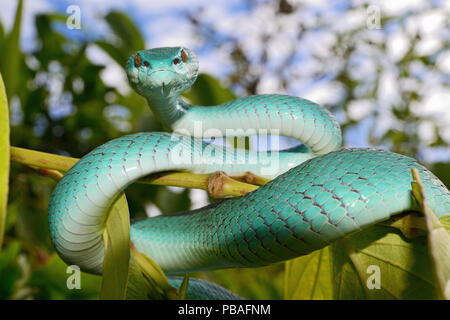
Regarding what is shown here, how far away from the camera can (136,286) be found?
1013 millimetres

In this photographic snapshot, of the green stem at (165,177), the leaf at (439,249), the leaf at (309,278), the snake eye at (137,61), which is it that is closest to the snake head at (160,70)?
the snake eye at (137,61)

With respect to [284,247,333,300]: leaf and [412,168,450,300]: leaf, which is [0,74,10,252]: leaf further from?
[284,247,333,300]: leaf

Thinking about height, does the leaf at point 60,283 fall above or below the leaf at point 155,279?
below

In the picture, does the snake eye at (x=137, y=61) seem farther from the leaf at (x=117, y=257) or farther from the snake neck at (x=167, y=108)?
the leaf at (x=117, y=257)

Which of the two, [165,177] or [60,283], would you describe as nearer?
[165,177]

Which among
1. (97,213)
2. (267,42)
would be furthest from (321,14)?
(97,213)

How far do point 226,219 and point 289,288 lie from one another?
0.44 metres

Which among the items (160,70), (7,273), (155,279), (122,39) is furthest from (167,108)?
(122,39)

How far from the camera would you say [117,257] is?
0.92 m

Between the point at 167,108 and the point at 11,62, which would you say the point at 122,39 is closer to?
the point at 11,62

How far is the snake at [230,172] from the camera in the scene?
88 centimetres

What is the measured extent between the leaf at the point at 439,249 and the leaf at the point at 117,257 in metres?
0.55

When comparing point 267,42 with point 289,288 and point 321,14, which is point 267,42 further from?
point 289,288

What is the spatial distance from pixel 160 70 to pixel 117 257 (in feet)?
1.99
